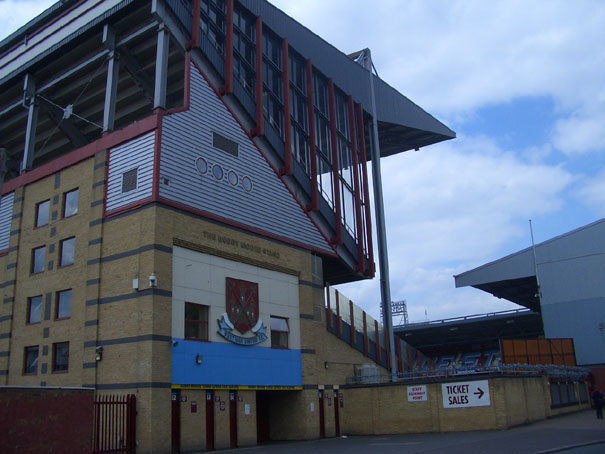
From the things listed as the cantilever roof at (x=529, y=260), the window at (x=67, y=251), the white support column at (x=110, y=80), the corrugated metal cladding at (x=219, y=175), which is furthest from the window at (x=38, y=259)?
the cantilever roof at (x=529, y=260)

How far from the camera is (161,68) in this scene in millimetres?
29219

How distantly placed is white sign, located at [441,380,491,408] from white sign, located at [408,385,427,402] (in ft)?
3.75

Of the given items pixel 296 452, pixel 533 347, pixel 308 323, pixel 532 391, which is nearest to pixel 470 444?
pixel 296 452

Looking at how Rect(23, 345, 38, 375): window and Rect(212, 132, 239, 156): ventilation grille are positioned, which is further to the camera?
Rect(212, 132, 239, 156): ventilation grille

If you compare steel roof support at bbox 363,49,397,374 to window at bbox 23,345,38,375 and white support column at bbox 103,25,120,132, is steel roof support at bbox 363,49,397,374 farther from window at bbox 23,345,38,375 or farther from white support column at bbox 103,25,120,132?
window at bbox 23,345,38,375

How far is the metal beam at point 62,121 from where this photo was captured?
118ft

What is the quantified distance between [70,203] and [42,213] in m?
2.54

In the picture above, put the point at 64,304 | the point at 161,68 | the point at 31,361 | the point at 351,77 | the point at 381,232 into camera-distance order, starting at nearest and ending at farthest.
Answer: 1. the point at 64,304
2. the point at 161,68
3. the point at 31,361
4. the point at 381,232
5. the point at 351,77

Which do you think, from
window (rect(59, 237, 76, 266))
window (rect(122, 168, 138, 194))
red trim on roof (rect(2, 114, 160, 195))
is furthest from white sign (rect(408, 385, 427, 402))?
red trim on roof (rect(2, 114, 160, 195))

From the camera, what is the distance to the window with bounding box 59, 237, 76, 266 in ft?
96.8

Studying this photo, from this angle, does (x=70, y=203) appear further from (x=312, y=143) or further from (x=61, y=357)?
(x=312, y=143)

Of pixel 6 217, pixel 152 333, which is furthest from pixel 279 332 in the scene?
pixel 6 217

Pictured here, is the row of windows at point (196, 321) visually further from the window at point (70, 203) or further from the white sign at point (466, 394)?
the white sign at point (466, 394)

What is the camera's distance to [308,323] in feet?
113
